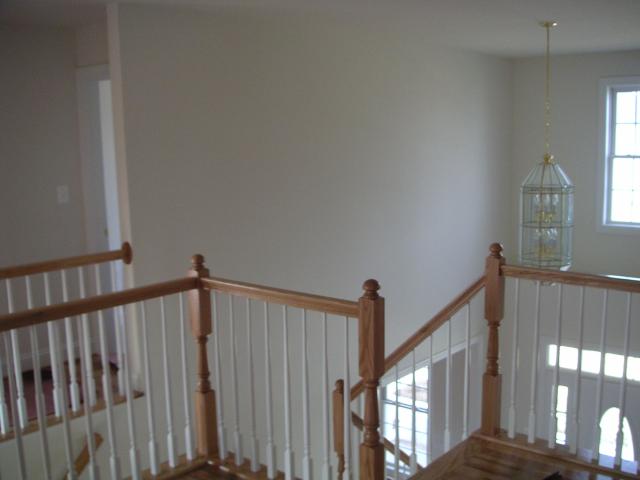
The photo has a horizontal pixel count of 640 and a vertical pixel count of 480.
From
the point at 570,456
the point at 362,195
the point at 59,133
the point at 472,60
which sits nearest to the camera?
the point at 570,456

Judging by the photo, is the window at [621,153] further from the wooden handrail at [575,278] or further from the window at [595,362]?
the wooden handrail at [575,278]

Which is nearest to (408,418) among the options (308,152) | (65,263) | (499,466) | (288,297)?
(308,152)

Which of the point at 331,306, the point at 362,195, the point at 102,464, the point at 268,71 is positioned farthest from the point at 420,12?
the point at 102,464

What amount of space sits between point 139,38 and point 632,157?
215 inches

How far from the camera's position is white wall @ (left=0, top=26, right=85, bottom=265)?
4805mm

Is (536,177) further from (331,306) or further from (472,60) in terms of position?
(331,306)

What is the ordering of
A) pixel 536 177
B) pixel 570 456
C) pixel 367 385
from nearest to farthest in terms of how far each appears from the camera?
pixel 367 385
pixel 570 456
pixel 536 177

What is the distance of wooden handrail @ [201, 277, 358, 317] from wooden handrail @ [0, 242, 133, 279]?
1070 mm

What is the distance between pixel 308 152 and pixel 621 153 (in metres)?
3.94

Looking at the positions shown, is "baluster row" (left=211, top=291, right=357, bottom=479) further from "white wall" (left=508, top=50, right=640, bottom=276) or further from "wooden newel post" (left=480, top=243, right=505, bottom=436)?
"white wall" (left=508, top=50, right=640, bottom=276)

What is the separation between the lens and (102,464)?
4.09 m

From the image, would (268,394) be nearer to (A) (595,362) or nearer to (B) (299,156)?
(B) (299,156)

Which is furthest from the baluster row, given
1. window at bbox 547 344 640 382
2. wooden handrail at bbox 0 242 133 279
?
window at bbox 547 344 640 382

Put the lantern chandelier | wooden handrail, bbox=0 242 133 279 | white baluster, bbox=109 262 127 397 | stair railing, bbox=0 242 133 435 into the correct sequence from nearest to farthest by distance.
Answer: stair railing, bbox=0 242 133 435 → wooden handrail, bbox=0 242 133 279 → white baluster, bbox=109 262 127 397 → the lantern chandelier
